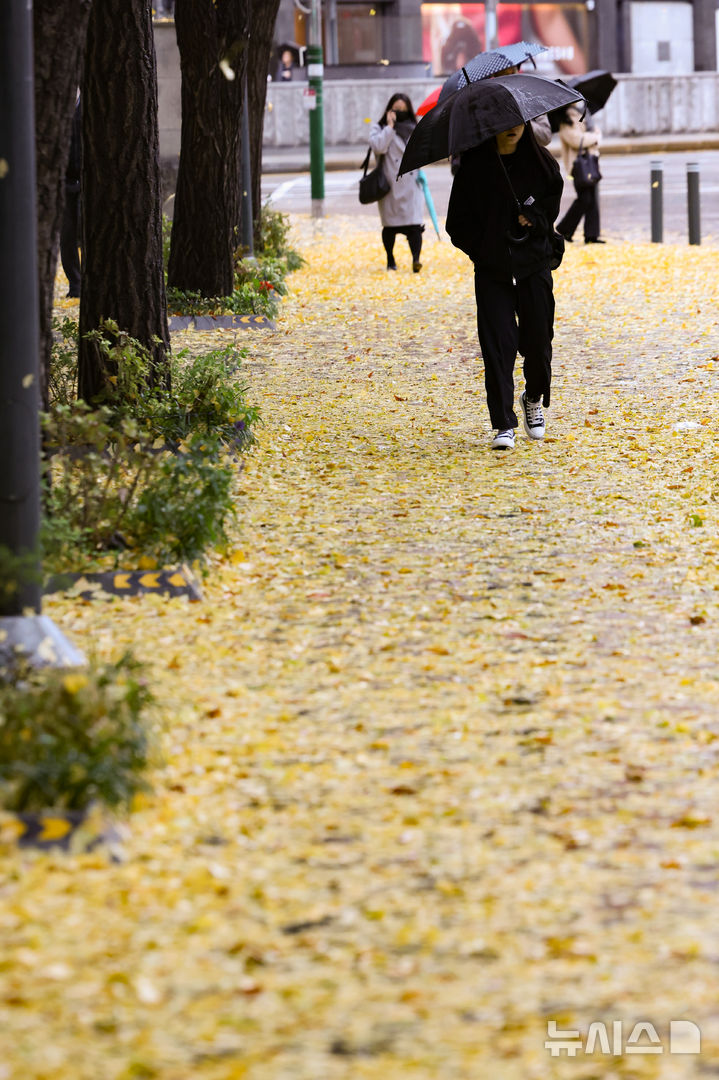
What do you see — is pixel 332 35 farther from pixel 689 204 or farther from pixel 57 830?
pixel 57 830

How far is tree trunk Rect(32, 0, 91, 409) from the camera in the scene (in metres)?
5.49

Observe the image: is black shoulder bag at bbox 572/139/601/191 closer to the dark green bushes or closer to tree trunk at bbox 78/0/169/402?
tree trunk at bbox 78/0/169/402

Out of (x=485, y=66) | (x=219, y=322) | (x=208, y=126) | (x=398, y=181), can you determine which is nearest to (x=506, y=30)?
(x=398, y=181)

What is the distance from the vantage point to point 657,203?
20.0 m

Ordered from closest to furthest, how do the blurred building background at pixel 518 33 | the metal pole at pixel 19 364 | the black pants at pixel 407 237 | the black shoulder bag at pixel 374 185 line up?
the metal pole at pixel 19 364, the black shoulder bag at pixel 374 185, the black pants at pixel 407 237, the blurred building background at pixel 518 33

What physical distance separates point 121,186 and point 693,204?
11.9 meters

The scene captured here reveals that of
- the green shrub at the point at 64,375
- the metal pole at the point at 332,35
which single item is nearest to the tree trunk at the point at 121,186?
the green shrub at the point at 64,375

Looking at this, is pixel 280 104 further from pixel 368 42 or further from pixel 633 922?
pixel 633 922

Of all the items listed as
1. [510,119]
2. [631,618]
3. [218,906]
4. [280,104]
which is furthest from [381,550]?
[280,104]

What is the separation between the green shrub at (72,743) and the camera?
3.92m

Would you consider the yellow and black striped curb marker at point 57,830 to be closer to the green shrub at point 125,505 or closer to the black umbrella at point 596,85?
the green shrub at point 125,505

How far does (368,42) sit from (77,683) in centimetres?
4539

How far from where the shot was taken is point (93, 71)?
8930mm

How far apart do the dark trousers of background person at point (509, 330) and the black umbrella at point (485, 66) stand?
1.05 meters
